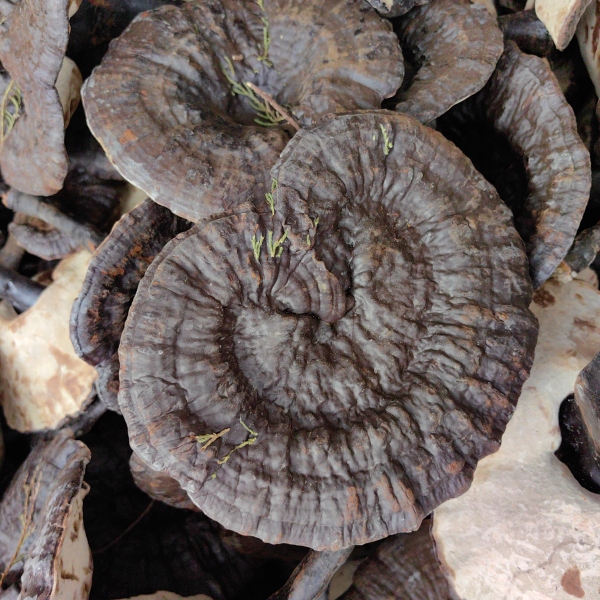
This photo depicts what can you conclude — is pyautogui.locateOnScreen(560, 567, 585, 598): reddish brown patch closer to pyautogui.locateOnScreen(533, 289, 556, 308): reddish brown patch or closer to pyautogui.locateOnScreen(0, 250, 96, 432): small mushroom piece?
pyautogui.locateOnScreen(533, 289, 556, 308): reddish brown patch

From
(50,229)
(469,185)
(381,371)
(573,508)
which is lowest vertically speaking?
(50,229)

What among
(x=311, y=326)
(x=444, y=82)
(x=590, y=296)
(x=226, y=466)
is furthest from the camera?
(x=590, y=296)

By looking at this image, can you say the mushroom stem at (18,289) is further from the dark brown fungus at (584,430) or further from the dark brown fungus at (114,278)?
the dark brown fungus at (584,430)

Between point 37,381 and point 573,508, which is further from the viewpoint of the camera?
point 37,381

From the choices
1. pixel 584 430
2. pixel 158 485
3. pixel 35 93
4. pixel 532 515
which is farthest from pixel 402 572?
pixel 35 93

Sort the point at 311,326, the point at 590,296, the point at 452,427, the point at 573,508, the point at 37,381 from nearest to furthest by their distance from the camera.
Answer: the point at 452,427, the point at 311,326, the point at 573,508, the point at 590,296, the point at 37,381

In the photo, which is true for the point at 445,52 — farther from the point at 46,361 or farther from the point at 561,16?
the point at 46,361

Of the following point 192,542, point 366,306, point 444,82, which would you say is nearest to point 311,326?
point 366,306

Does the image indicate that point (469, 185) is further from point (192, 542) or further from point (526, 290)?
point (192, 542)
